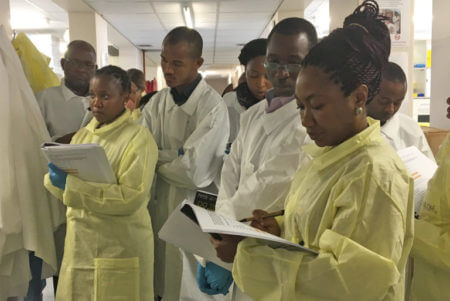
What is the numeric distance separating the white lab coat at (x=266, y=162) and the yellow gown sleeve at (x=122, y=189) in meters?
0.43

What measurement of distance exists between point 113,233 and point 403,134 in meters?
1.51

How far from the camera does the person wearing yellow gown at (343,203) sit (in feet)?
2.63

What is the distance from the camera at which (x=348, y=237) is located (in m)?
0.81

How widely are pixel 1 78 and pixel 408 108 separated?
3.21 m

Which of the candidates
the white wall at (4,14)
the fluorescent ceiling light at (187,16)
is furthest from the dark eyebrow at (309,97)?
the fluorescent ceiling light at (187,16)

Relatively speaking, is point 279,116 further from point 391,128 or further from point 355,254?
point 391,128

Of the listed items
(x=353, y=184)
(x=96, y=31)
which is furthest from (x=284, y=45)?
(x=96, y=31)

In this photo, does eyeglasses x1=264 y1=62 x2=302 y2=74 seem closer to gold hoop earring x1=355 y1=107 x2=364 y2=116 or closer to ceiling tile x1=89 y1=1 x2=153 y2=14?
gold hoop earring x1=355 y1=107 x2=364 y2=116

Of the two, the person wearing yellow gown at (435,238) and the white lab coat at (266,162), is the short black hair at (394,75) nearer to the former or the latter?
the person wearing yellow gown at (435,238)

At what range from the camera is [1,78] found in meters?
1.99

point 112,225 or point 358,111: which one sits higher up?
point 358,111

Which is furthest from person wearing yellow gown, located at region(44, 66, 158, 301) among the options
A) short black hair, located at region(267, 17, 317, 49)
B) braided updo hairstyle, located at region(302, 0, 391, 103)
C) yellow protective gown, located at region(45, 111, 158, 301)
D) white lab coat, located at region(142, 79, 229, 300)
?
braided updo hairstyle, located at region(302, 0, 391, 103)

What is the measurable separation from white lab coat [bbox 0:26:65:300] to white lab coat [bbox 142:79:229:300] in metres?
0.55

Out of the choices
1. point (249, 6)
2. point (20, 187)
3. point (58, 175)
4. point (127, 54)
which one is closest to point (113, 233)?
point (58, 175)
